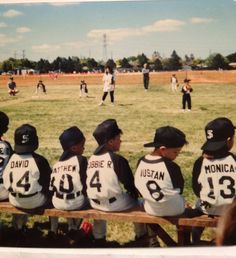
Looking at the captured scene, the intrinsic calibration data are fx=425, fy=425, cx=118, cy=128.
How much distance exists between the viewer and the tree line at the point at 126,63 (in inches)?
140

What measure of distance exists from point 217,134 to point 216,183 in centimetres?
37

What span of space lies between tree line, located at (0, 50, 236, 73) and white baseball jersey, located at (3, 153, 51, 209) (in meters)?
0.96

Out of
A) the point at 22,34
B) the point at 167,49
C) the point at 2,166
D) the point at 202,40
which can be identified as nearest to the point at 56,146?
the point at 2,166

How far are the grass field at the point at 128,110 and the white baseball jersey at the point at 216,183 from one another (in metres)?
0.42

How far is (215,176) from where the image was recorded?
2.90 meters

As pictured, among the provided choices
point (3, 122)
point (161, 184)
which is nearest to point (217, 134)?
point (161, 184)

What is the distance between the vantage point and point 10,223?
11.9ft

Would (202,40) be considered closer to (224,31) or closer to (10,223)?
(224,31)

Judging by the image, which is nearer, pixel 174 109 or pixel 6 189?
pixel 6 189

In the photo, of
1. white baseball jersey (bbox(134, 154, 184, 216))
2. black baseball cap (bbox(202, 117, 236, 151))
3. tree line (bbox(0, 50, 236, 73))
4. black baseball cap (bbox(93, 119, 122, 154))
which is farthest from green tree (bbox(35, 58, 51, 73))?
black baseball cap (bbox(202, 117, 236, 151))

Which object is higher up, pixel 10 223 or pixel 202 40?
pixel 202 40

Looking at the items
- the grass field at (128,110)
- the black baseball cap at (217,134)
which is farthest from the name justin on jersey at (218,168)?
the grass field at (128,110)

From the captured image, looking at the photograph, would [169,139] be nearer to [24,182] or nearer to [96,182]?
[96,182]

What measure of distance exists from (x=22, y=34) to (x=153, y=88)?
127cm
